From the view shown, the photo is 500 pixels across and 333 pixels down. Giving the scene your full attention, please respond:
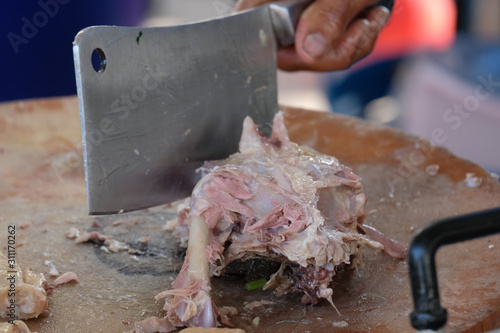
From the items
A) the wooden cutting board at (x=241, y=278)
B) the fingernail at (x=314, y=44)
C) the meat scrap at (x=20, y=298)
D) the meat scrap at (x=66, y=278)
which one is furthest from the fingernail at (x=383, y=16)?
the meat scrap at (x=20, y=298)

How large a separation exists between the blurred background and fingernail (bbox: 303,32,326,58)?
3.05ft

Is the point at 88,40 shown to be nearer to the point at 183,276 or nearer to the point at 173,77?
the point at 173,77

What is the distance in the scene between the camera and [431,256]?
44.3 inches

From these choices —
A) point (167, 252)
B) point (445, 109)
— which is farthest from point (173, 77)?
point (445, 109)

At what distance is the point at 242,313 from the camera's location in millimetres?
1763

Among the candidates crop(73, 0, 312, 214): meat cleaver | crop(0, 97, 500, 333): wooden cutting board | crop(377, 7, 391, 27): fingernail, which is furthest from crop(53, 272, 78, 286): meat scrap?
crop(377, 7, 391, 27): fingernail

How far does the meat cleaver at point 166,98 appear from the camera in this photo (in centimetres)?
181

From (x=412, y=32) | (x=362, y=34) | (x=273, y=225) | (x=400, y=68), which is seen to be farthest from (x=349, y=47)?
(x=412, y=32)

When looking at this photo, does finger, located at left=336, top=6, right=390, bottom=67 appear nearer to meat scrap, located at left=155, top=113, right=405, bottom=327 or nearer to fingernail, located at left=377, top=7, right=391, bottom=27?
fingernail, located at left=377, top=7, right=391, bottom=27

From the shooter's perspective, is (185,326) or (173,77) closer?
(185,326)

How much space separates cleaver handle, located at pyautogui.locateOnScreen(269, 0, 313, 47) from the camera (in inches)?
92.8

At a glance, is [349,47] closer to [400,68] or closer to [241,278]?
[241,278]

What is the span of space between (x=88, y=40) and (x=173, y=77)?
0.33 m

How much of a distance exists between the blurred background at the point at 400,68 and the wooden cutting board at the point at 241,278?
0.71 metres
